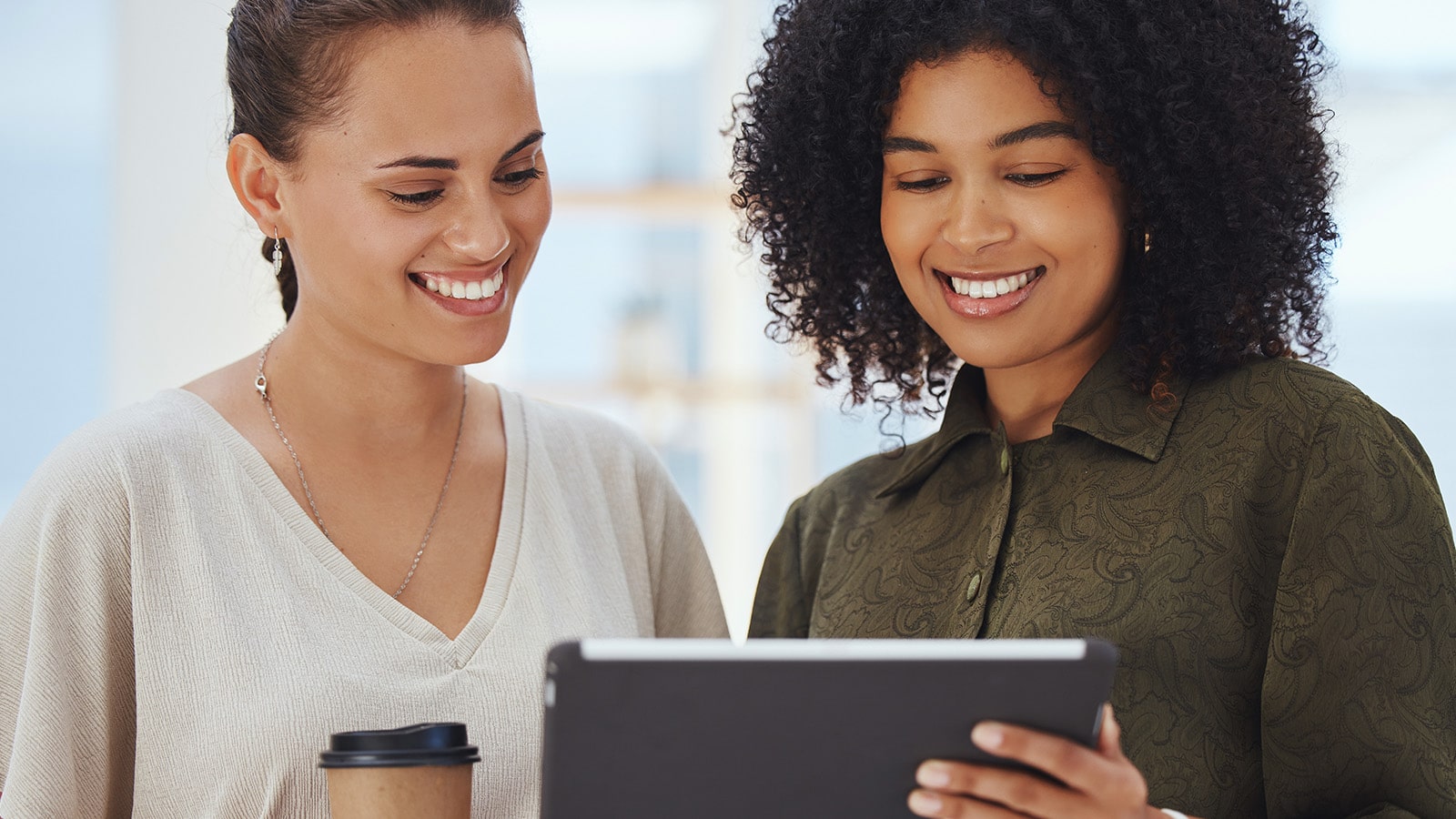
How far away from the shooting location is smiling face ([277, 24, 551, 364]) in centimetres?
166

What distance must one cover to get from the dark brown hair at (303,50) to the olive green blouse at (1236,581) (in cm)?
89

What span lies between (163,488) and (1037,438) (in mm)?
1049

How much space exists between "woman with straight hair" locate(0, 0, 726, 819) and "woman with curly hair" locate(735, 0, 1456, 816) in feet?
1.25

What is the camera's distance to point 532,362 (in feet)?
13.5

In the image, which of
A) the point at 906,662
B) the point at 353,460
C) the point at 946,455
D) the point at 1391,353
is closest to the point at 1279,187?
the point at 946,455

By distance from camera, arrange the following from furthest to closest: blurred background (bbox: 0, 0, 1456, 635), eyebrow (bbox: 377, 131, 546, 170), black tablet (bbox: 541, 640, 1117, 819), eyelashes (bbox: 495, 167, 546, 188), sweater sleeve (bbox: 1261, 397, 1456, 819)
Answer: blurred background (bbox: 0, 0, 1456, 635), eyelashes (bbox: 495, 167, 546, 188), eyebrow (bbox: 377, 131, 546, 170), sweater sleeve (bbox: 1261, 397, 1456, 819), black tablet (bbox: 541, 640, 1117, 819)

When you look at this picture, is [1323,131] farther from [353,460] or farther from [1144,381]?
[353,460]

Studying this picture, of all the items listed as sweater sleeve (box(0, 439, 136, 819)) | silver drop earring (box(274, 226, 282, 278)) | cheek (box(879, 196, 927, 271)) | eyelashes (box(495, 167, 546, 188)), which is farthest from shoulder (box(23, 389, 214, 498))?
cheek (box(879, 196, 927, 271))

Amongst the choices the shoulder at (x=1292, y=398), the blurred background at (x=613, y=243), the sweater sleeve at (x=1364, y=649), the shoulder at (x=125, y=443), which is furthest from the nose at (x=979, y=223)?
the blurred background at (x=613, y=243)

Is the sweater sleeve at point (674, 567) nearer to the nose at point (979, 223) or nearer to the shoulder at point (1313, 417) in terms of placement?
the nose at point (979, 223)

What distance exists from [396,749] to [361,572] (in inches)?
21.5

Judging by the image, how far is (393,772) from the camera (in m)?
1.19

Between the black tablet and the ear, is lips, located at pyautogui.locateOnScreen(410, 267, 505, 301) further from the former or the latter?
the black tablet

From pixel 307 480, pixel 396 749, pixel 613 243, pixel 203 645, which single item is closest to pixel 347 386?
pixel 307 480
